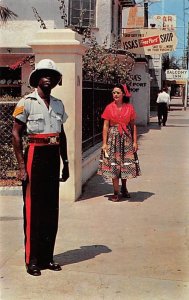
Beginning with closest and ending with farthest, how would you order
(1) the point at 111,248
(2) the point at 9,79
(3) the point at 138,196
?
1. (1) the point at 111,248
2. (3) the point at 138,196
3. (2) the point at 9,79

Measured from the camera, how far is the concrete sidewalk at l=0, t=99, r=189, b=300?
4707mm

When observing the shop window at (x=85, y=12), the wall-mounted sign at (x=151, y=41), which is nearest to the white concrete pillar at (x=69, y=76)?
the wall-mounted sign at (x=151, y=41)

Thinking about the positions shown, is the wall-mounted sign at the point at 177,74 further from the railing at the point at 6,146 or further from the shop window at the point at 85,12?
the railing at the point at 6,146

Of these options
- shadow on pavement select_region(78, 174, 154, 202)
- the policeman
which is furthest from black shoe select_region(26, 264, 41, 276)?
shadow on pavement select_region(78, 174, 154, 202)

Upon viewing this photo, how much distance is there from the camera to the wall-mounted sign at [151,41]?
20.8 m

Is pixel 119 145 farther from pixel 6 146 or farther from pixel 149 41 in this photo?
pixel 149 41

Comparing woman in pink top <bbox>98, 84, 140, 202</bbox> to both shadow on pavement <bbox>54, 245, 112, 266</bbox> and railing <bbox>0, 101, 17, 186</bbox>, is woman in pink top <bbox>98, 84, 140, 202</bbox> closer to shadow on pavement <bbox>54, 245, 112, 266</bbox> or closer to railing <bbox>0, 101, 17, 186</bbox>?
railing <bbox>0, 101, 17, 186</bbox>

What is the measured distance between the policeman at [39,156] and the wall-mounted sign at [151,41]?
1611cm

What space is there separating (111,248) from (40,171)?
4.39ft

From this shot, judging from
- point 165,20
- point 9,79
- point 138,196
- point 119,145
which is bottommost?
point 138,196

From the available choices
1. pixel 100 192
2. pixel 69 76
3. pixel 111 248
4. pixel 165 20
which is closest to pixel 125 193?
pixel 100 192

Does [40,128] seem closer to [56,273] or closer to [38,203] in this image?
[38,203]

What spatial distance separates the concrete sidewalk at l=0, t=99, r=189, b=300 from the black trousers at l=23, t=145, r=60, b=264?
0.21 meters

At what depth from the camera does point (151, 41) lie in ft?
68.7
